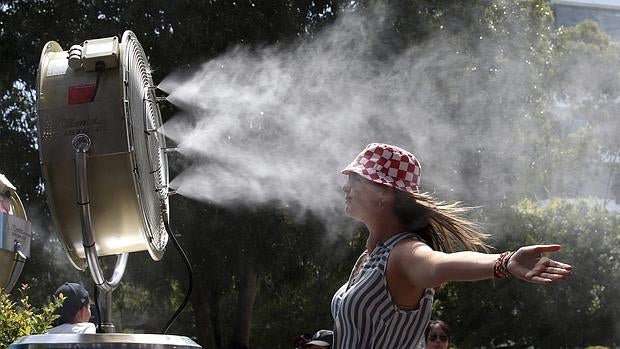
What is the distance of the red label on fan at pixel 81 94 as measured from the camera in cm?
320

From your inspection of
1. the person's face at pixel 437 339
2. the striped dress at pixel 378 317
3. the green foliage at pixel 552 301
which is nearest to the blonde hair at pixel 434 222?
the striped dress at pixel 378 317

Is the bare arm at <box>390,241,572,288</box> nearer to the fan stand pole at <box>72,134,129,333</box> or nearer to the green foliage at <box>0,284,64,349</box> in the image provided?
the fan stand pole at <box>72,134,129,333</box>

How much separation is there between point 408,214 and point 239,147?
25.8 feet

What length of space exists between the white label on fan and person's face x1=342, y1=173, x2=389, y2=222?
0.94 metres

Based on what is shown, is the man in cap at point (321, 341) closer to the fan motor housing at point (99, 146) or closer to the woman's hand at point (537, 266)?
the fan motor housing at point (99, 146)

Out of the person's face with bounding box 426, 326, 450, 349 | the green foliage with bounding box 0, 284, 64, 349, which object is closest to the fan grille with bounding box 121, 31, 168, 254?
the green foliage with bounding box 0, 284, 64, 349

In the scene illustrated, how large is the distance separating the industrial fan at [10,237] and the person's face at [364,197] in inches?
66.8

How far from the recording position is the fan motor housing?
3.16 metres

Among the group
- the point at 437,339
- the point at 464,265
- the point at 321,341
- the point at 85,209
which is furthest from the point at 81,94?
the point at 437,339

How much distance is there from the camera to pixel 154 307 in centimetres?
2381

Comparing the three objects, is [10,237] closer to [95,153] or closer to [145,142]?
[145,142]

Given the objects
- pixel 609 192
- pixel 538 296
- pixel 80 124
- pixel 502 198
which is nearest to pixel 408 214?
pixel 80 124

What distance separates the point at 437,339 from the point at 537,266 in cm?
388

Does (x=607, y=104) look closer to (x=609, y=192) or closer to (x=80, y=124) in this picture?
(x=609, y=192)
